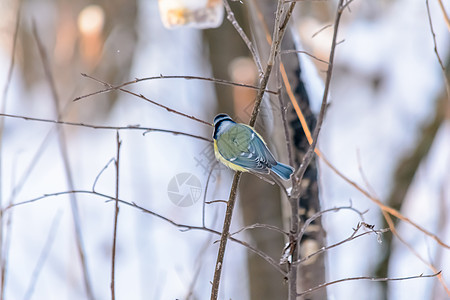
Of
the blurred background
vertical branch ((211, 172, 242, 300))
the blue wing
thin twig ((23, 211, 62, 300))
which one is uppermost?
the blurred background

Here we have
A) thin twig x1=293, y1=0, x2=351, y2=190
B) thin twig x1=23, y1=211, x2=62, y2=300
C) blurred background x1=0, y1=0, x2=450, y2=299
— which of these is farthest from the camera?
blurred background x1=0, y1=0, x2=450, y2=299

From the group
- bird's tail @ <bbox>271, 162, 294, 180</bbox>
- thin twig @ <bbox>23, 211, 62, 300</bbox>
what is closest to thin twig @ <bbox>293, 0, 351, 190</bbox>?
bird's tail @ <bbox>271, 162, 294, 180</bbox>

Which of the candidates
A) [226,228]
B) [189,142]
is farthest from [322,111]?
[189,142]

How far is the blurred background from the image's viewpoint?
2.71 meters

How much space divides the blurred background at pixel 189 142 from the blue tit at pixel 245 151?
77cm

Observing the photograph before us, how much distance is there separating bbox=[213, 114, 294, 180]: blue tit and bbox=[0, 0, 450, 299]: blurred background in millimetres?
765

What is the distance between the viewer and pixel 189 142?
3816mm

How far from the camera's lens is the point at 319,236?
146 cm

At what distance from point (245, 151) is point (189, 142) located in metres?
3.04

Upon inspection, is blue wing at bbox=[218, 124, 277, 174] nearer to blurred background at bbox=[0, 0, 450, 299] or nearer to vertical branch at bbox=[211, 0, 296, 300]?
vertical branch at bbox=[211, 0, 296, 300]

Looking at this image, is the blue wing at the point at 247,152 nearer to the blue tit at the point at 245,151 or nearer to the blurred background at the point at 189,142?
the blue tit at the point at 245,151

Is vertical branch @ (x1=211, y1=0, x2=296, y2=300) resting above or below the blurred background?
below

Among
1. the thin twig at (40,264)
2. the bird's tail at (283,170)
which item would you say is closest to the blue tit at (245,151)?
the bird's tail at (283,170)

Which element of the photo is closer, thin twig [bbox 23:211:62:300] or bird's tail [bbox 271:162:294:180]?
bird's tail [bbox 271:162:294:180]
